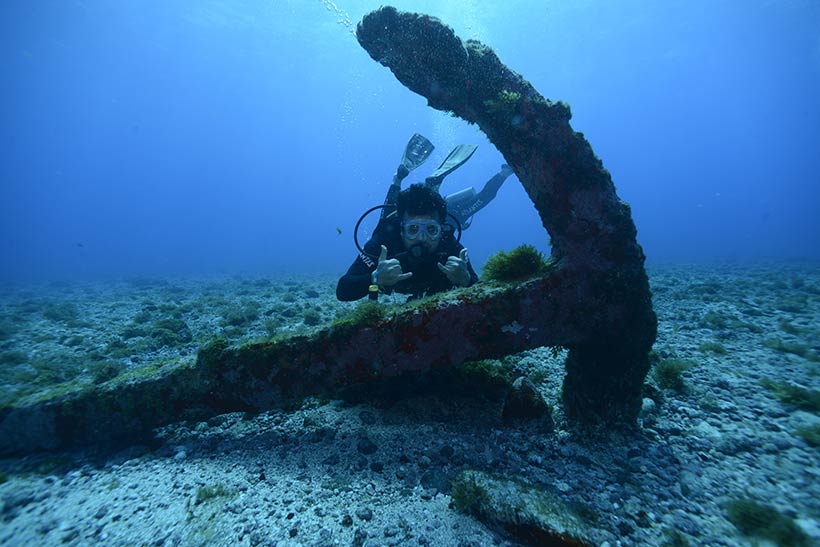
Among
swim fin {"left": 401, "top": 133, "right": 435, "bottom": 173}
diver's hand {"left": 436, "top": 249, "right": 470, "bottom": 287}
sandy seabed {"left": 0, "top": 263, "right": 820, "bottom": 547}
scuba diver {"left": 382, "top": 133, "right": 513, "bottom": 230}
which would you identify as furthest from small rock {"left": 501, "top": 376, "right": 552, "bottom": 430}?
swim fin {"left": 401, "top": 133, "right": 435, "bottom": 173}

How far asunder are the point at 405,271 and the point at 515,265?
2322 mm

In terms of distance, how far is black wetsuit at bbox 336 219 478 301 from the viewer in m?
5.66

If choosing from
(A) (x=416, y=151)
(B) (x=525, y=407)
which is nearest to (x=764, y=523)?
(B) (x=525, y=407)

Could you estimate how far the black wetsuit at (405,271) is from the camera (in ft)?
18.6

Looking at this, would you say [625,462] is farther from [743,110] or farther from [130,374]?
[743,110]

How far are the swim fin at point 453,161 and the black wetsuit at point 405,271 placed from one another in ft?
20.2

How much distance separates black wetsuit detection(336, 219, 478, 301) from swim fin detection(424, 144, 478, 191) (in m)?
6.15

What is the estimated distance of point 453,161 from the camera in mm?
12281

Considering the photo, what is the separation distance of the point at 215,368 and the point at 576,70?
83.6 metres

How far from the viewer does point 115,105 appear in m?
118

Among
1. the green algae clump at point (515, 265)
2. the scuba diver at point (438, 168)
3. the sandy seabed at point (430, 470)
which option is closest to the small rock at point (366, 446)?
the sandy seabed at point (430, 470)

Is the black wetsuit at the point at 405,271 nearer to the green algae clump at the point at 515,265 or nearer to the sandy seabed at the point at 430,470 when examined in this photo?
the green algae clump at the point at 515,265

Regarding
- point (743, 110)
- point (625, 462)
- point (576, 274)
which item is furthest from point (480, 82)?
point (743, 110)

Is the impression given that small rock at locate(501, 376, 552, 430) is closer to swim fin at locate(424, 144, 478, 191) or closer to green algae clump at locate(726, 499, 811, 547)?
green algae clump at locate(726, 499, 811, 547)
